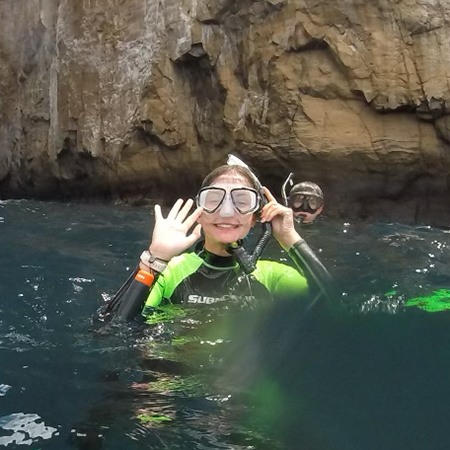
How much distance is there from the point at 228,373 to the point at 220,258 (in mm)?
772

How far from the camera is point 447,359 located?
2.57 m

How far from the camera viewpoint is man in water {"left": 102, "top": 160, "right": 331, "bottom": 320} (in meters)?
2.51

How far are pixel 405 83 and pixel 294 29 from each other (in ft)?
4.88

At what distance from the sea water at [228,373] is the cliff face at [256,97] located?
3.48 metres

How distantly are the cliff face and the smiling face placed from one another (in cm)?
488

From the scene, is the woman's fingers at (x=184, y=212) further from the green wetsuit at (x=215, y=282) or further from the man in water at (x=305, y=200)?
the man in water at (x=305, y=200)

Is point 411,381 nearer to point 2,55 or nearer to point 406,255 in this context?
point 406,255

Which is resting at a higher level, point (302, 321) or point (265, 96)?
point (265, 96)

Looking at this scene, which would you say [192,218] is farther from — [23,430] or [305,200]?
[305,200]

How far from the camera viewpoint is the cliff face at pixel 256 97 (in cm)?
718

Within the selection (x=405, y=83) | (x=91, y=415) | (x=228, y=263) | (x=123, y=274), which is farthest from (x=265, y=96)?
(x=91, y=415)

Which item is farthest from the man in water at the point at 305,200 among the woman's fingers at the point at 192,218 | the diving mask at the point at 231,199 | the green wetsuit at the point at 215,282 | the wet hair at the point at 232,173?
the woman's fingers at the point at 192,218

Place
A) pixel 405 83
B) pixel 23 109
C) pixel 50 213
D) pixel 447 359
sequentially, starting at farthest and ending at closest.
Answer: pixel 23 109, pixel 50 213, pixel 405 83, pixel 447 359

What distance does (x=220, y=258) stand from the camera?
10.1 feet
